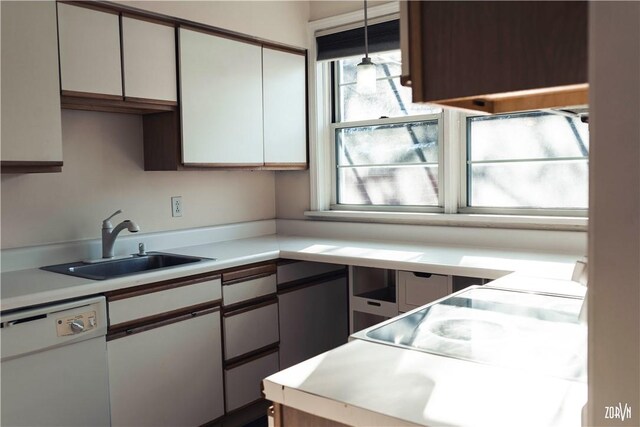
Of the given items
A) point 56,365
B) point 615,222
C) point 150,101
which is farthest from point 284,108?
point 615,222

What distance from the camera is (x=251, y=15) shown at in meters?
3.29

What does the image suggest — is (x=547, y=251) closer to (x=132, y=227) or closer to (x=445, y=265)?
(x=445, y=265)

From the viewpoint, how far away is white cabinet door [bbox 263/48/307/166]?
3.43 meters

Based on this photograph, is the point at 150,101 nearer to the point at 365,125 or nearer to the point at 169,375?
the point at 169,375

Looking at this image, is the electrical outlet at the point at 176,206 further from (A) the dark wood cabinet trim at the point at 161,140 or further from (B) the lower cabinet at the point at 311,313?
(B) the lower cabinet at the point at 311,313

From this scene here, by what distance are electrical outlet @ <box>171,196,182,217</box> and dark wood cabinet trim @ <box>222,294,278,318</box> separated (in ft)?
2.52

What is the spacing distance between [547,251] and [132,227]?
2.06 metres

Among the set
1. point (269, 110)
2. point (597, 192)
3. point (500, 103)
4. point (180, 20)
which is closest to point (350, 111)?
point (269, 110)

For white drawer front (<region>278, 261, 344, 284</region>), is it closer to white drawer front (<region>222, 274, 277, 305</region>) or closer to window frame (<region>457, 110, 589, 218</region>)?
white drawer front (<region>222, 274, 277, 305</region>)

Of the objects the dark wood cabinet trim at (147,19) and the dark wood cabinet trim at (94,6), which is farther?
the dark wood cabinet trim at (147,19)

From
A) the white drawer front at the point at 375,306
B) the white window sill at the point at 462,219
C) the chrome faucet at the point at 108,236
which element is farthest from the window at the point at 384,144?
the chrome faucet at the point at 108,236

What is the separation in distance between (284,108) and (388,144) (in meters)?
0.70

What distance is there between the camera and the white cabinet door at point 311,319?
122 inches

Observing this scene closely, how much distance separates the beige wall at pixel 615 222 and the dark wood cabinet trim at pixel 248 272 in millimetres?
2159
